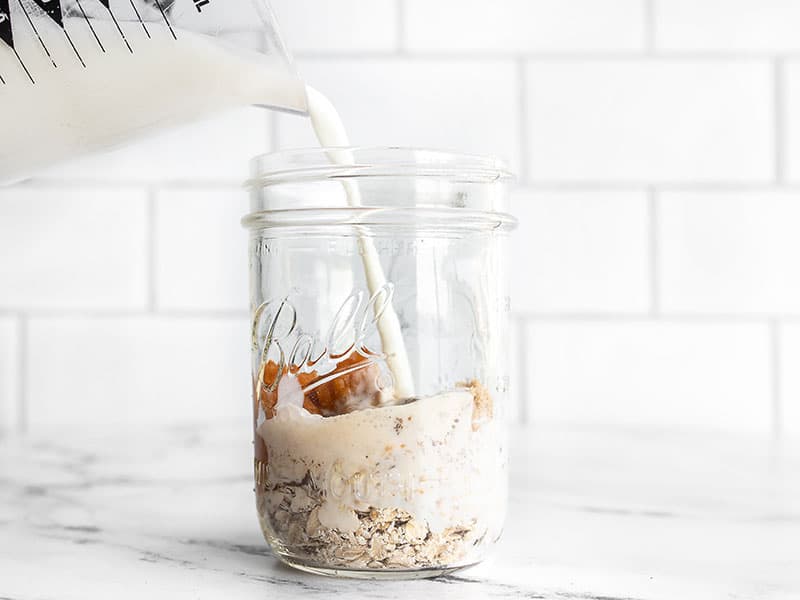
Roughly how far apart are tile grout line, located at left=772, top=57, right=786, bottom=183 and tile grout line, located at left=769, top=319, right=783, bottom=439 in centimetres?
17

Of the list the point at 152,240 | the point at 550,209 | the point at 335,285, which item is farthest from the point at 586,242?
the point at 335,285

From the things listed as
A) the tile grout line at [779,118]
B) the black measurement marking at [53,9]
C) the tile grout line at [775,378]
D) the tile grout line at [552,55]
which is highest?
the tile grout line at [552,55]

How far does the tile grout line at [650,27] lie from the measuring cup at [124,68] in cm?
62

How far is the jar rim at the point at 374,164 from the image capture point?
1.38ft

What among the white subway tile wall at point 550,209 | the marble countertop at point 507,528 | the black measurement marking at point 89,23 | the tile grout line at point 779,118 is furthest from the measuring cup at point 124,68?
the tile grout line at point 779,118

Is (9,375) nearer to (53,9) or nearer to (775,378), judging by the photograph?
(53,9)

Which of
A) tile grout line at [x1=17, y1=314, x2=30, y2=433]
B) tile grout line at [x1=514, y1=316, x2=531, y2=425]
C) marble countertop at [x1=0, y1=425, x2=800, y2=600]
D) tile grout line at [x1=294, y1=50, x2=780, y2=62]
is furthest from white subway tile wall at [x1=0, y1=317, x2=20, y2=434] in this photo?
tile grout line at [x1=514, y1=316, x2=531, y2=425]

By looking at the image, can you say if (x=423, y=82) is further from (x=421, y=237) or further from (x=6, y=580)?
(x=6, y=580)

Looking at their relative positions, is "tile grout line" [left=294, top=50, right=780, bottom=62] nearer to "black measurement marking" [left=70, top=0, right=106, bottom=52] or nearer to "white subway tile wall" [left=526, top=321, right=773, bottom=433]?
"white subway tile wall" [left=526, top=321, right=773, bottom=433]

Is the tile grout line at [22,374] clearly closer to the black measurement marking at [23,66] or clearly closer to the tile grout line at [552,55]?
the tile grout line at [552,55]

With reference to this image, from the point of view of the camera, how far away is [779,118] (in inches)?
37.9

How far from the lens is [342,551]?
41 centimetres

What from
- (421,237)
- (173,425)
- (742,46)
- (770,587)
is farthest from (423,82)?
(770,587)

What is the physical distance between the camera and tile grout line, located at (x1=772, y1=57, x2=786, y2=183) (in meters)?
0.96
